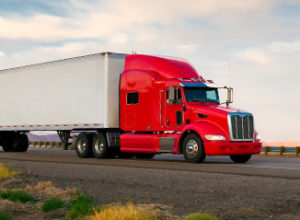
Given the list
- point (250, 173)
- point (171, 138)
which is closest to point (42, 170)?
point (171, 138)

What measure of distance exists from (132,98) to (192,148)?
13.7ft

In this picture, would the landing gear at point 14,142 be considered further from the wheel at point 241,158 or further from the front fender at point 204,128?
the front fender at point 204,128

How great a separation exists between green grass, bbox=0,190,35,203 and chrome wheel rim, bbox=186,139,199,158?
8.88 m

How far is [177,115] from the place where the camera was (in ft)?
67.2

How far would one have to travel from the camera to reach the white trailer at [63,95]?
2323cm

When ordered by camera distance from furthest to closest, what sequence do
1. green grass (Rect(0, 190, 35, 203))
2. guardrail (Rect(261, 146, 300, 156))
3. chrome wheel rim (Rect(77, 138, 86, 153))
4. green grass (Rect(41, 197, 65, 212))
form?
guardrail (Rect(261, 146, 300, 156))
chrome wheel rim (Rect(77, 138, 86, 153))
green grass (Rect(0, 190, 35, 203))
green grass (Rect(41, 197, 65, 212))

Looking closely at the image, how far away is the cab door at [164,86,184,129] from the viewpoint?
795 inches

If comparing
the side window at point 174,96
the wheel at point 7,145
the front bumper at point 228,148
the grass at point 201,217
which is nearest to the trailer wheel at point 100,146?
the side window at point 174,96

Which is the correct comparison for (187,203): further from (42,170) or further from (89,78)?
(89,78)

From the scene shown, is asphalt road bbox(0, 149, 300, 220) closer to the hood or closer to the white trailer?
the hood

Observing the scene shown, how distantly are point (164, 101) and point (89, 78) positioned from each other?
14.8 ft

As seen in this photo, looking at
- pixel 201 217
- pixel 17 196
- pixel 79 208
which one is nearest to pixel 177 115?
pixel 17 196

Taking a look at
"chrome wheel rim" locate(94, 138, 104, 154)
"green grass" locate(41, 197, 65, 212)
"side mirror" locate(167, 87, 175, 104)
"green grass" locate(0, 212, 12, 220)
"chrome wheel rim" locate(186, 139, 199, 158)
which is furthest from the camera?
"chrome wheel rim" locate(94, 138, 104, 154)

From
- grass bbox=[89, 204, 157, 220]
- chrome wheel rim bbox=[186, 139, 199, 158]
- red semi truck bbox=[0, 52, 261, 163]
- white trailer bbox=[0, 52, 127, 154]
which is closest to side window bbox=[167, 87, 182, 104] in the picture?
red semi truck bbox=[0, 52, 261, 163]
